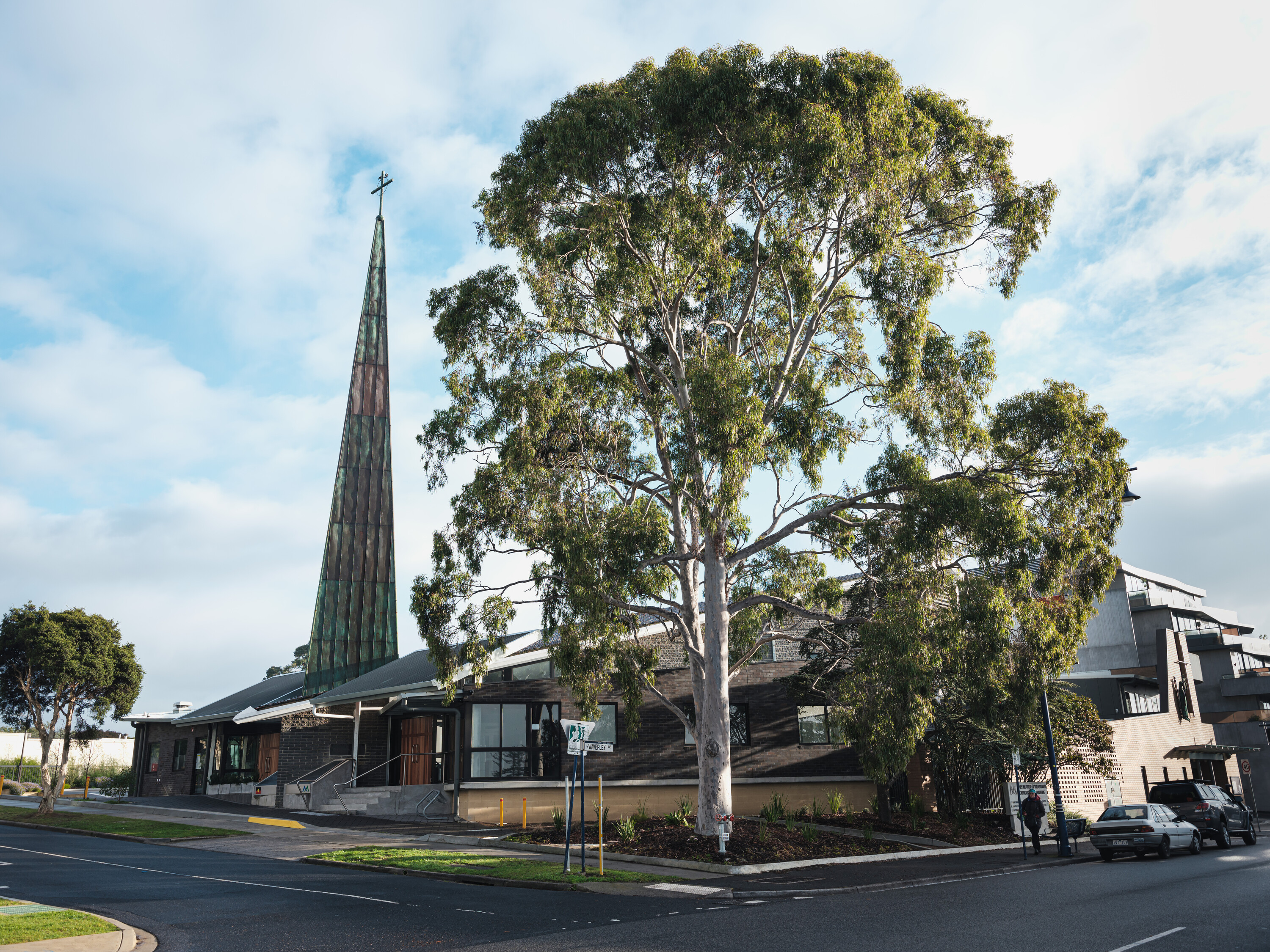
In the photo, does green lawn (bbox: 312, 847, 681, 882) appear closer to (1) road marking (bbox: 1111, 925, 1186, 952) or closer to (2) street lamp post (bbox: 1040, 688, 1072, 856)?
(1) road marking (bbox: 1111, 925, 1186, 952)

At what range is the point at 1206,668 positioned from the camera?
55.5 m

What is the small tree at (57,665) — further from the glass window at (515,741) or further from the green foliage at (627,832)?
the green foliage at (627,832)

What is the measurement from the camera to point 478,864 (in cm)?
1731

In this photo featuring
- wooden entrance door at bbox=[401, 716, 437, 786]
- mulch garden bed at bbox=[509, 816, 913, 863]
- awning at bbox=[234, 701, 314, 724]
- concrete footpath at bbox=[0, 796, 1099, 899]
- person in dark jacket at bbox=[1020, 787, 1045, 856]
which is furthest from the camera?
wooden entrance door at bbox=[401, 716, 437, 786]

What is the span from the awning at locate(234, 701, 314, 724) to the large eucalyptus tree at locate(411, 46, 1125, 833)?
10.0 m

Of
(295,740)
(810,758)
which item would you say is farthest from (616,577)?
(295,740)

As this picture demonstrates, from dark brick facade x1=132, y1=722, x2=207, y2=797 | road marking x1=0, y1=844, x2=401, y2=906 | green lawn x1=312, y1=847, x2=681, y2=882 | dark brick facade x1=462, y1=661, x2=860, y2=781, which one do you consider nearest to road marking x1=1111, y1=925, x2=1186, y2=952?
green lawn x1=312, y1=847, x2=681, y2=882

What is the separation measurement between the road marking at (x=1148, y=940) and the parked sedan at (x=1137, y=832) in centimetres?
1241

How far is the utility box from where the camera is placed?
26875mm

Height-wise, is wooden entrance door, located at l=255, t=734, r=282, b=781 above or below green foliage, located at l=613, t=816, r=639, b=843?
above

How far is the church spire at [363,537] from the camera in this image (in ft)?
118

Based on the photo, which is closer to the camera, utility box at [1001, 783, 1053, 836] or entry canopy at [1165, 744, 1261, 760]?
utility box at [1001, 783, 1053, 836]

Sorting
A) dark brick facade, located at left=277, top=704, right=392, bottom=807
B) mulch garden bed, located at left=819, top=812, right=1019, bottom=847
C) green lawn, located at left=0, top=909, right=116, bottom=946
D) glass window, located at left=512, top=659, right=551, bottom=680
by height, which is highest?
glass window, located at left=512, top=659, right=551, bottom=680

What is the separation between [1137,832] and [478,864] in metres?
15.5
